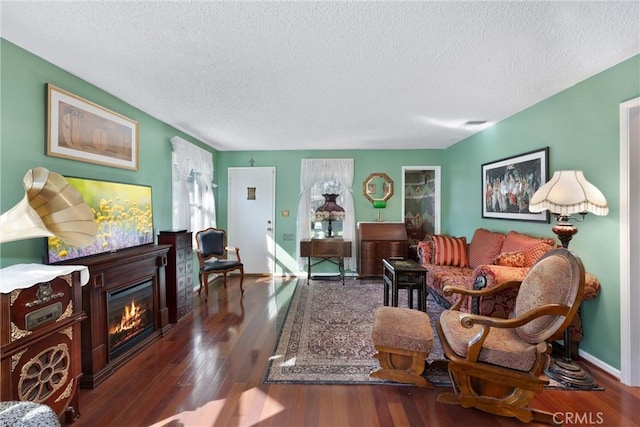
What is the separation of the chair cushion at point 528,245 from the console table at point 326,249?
2.25 m

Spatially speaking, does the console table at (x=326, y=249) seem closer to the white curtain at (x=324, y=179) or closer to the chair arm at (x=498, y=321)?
the white curtain at (x=324, y=179)

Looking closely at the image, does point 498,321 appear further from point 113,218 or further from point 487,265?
point 113,218

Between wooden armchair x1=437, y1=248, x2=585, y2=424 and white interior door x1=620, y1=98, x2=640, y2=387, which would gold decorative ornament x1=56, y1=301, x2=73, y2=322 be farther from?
white interior door x1=620, y1=98, x2=640, y2=387

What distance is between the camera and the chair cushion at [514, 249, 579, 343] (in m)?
1.54

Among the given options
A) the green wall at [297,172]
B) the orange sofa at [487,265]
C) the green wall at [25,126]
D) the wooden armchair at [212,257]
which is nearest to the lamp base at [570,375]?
the orange sofa at [487,265]

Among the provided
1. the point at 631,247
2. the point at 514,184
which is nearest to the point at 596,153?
the point at 631,247

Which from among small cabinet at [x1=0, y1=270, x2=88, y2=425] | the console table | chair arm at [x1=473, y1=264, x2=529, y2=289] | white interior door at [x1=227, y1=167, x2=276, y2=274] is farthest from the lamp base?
white interior door at [x1=227, y1=167, x2=276, y2=274]

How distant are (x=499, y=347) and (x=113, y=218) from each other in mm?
3086

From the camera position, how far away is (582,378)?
A: 1894mm

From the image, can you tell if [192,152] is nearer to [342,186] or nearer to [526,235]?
[342,186]

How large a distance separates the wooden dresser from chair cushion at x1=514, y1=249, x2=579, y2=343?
261 cm

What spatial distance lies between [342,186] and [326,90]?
2.63 metres

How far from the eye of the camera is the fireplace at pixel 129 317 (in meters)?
2.12

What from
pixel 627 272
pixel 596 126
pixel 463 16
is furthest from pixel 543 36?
pixel 627 272
